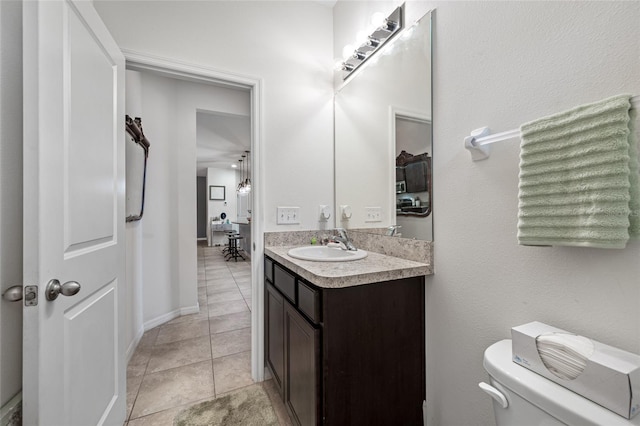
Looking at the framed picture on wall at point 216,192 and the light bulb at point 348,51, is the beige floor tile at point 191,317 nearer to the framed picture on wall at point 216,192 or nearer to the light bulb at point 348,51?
the light bulb at point 348,51

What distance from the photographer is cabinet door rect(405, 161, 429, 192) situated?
1265mm

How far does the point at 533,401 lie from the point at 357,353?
0.57 meters

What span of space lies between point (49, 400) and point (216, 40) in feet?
6.30

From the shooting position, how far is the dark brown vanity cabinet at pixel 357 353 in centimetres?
102

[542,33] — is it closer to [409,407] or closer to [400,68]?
[400,68]

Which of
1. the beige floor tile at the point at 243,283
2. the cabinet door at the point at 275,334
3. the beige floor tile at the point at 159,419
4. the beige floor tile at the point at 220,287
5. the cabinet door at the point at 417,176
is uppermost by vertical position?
the cabinet door at the point at 417,176

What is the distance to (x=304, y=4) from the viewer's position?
1936 millimetres

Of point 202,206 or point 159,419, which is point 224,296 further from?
point 202,206

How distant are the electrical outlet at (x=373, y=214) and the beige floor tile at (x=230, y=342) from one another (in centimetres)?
149

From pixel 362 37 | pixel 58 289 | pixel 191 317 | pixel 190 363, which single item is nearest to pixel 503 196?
pixel 362 37

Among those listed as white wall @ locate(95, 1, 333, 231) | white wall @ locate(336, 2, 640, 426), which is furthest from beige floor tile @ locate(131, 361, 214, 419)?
white wall @ locate(336, 2, 640, 426)

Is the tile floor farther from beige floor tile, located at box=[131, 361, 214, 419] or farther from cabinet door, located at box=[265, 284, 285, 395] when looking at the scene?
cabinet door, located at box=[265, 284, 285, 395]

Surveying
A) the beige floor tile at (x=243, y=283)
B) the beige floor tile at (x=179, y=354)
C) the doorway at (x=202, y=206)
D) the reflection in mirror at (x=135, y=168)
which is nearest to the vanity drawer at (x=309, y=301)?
the beige floor tile at (x=179, y=354)

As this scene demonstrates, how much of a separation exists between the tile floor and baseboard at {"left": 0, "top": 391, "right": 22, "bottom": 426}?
28.7 inches
